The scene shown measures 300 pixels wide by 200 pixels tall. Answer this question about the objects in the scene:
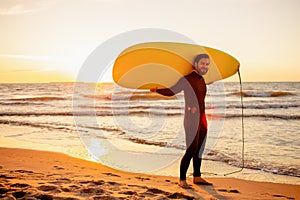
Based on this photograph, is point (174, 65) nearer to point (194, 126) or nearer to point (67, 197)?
point (194, 126)

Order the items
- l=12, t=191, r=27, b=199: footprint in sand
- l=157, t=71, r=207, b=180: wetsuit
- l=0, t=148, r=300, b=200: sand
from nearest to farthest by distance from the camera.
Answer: l=12, t=191, r=27, b=199: footprint in sand, l=0, t=148, r=300, b=200: sand, l=157, t=71, r=207, b=180: wetsuit

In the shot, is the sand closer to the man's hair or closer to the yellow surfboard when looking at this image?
the yellow surfboard

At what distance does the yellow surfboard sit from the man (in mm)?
160

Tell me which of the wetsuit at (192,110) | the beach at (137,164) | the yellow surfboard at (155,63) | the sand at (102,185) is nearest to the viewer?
the sand at (102,185)

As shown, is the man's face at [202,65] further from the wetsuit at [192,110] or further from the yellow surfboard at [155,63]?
the yellow surfboard at [155,63]

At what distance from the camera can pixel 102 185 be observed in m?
4.27

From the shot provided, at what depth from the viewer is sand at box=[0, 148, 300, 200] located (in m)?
3.84

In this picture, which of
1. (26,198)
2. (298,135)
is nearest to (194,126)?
(26,198)

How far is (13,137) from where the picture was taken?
9.31 meters

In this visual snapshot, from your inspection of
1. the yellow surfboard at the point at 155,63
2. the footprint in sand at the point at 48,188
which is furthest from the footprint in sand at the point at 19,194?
the yellow surfboard at the point at 155,63

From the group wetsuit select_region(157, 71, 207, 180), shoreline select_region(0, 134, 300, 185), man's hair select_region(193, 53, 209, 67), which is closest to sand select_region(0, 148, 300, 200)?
shoreline select_region(0, 134, 300, 185)

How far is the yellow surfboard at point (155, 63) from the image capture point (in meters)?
4.74

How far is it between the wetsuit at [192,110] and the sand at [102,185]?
1.79ft

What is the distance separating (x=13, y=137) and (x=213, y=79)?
668 centimetres
